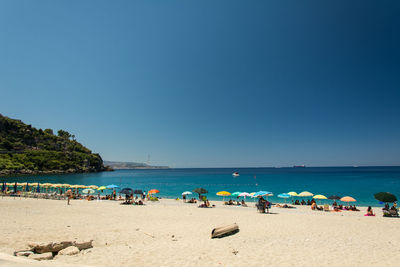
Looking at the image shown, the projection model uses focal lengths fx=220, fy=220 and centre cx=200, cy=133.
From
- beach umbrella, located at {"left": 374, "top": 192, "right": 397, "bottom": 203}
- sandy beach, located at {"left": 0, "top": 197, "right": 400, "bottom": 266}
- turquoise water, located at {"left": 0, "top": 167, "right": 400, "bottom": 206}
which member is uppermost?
beach umbrella, located at {"left": 374, "top": 192, "right": 397, "bottom": 203}

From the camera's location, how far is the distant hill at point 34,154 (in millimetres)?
100688

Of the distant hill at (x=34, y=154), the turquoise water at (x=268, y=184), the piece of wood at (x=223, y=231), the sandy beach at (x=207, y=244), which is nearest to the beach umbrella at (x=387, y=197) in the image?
the sandy beach at (x=207, y=244)

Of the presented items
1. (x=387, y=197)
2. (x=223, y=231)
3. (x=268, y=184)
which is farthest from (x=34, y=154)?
(x=387, y=197)

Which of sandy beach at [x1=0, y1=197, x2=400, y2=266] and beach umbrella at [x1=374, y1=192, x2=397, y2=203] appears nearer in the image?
sandy beach at [x1=0, y1=197, x2=400, y2=266]

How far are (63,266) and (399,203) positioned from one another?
45789mm

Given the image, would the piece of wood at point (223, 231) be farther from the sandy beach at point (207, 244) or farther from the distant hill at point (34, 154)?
the distant hill at point (34, 154)

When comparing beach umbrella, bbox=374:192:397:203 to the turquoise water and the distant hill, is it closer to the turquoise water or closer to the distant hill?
the turquoise water

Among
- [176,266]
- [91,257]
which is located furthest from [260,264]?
[91,257]

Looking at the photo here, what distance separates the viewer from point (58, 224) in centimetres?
1330

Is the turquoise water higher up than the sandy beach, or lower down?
lower down

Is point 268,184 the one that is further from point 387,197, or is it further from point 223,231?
point 223,231

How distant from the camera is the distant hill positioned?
3964 inches

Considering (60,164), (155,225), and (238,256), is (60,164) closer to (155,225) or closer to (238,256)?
(155,225)

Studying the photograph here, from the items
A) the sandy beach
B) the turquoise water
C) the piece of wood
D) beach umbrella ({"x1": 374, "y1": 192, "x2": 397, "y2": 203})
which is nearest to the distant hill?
the turquoise water
